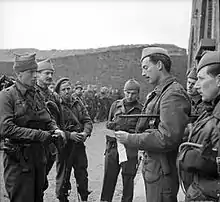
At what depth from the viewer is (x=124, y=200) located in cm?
648

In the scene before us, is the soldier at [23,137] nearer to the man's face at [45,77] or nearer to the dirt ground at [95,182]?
the man's face at [45,77]

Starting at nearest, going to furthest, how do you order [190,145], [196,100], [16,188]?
[190,145] < [16,188] < [196,100]

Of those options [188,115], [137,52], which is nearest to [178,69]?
[137,52]

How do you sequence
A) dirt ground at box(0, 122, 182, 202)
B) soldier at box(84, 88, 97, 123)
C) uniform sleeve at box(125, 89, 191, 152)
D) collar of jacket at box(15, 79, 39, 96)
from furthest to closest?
soldier at box(84, 88, 97, 123) → dirt ground at box(0, 122, 182, 202) → collar of jacket at box(15, 79, 39, 96) → uniform sleeve at box(125, 89, 191, 152)

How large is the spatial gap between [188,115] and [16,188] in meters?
1.98

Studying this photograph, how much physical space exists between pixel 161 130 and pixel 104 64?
37548 millimetres

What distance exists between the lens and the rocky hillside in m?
37.3

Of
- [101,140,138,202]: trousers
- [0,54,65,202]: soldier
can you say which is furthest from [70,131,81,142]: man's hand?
[0,54,65,202]: soldier

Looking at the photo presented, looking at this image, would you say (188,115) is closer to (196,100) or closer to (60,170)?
(196,100)

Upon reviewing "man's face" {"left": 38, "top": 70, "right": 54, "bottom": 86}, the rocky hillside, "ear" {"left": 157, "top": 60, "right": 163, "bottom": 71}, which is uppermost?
the rocky hillside

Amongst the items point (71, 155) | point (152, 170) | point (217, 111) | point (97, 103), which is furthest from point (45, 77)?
point (97, 103)

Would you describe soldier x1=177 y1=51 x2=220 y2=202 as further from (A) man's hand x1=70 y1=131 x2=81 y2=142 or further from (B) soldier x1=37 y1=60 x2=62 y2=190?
(B) soldier x1=37 y1=60 x2=62 y2=190

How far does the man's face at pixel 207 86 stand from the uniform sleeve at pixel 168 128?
47cm

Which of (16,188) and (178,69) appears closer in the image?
(16,188)
